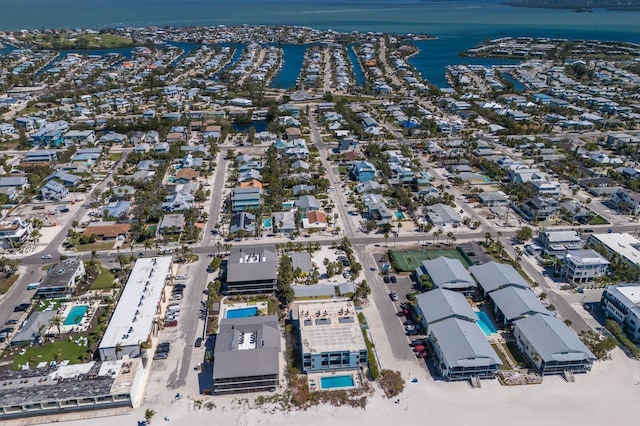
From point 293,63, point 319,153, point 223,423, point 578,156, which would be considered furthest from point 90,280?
point 293,63

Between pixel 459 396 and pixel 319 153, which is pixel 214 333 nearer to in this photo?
pixel 459 396

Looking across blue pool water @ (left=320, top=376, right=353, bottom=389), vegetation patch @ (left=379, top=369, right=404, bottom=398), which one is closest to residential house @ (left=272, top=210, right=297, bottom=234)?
blue pool water @ (left=320, top=376, right=353, bottom=389)

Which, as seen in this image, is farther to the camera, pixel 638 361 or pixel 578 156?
pixel 578 156

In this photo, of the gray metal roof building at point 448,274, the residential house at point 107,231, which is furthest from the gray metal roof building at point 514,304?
the residential house at point 107,231

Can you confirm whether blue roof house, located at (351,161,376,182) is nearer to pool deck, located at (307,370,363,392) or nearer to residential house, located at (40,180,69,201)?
pool deck, located at (307,370,363,392)

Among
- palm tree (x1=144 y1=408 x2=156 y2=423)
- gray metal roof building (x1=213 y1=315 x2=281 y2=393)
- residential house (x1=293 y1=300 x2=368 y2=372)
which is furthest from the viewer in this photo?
residential house (x1=293 y1=300 x2=368 y2=372)

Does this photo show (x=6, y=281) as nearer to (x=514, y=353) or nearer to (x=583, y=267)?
(x=514, y=353)
